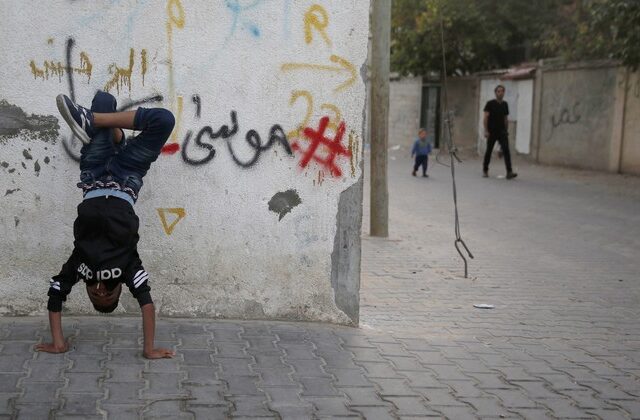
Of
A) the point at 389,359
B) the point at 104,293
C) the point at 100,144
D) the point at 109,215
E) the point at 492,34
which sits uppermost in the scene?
the point at 492,34

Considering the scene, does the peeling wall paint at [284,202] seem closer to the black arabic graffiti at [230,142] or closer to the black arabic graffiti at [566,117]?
the black arabic graffiti at [230,142]

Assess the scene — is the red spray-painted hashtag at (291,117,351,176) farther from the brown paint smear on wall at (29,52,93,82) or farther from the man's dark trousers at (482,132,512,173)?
the man's dark trousers at (482,132,512,173)

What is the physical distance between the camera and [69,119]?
4.53 m

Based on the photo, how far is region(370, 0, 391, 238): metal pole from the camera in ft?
32.3

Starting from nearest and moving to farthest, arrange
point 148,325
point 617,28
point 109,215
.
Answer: point 109,215, point 148,325, point 617,28

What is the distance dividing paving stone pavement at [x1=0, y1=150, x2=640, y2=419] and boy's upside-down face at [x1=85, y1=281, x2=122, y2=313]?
0.30 meters

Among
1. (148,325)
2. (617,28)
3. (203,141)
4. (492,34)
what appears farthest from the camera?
(492,34)

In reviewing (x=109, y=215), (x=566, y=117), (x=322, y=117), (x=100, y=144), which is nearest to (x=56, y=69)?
(x=100, y=144)

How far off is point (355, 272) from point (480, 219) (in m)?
6.89

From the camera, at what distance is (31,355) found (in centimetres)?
482

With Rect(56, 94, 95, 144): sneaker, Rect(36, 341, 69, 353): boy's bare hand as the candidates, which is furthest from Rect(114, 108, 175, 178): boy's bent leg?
Rect(36, 341, 69, 353): boy's bare hand

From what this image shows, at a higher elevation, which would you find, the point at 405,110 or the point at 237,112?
the point at 237,112

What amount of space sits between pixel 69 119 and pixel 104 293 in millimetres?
930

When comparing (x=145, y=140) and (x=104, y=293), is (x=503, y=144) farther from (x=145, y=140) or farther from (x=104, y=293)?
(x=104, y=293)
